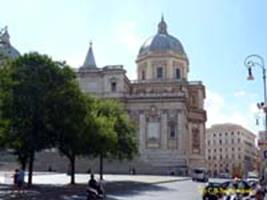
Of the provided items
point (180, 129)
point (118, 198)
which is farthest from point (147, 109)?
point (118, 198)

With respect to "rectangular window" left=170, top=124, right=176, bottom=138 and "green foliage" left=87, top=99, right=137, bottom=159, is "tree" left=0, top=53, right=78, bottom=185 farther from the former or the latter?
"rectangular window" left=170, top=124, right=176, bottom=138

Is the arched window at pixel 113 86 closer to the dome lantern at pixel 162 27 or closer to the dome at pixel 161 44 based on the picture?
the dome at pixel 161 44

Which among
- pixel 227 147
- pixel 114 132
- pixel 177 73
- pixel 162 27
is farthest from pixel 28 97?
pixel 227 147

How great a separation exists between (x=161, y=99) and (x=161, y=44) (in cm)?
1915

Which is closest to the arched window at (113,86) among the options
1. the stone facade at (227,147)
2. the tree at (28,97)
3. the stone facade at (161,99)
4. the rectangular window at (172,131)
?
the stone facade at (161,99)

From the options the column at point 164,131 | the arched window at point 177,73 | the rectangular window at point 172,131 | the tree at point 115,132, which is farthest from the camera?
the arched window at point 177,73

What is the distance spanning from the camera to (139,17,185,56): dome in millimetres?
117562

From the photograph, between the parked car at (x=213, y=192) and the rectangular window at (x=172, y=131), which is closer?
the parked car at (x=213, y=192)

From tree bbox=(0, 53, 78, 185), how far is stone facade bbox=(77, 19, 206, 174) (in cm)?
5305

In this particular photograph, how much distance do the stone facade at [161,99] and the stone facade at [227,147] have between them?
130ft

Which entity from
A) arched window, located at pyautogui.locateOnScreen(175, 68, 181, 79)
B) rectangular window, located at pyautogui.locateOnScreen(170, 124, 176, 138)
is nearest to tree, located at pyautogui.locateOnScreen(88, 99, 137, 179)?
rectangular window, located at pyautogui.locateOnScreen(170, 124, 176, 138)

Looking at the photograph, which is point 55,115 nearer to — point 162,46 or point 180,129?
point 180,129

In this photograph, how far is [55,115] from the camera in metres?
36.7

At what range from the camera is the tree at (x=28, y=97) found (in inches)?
1419
